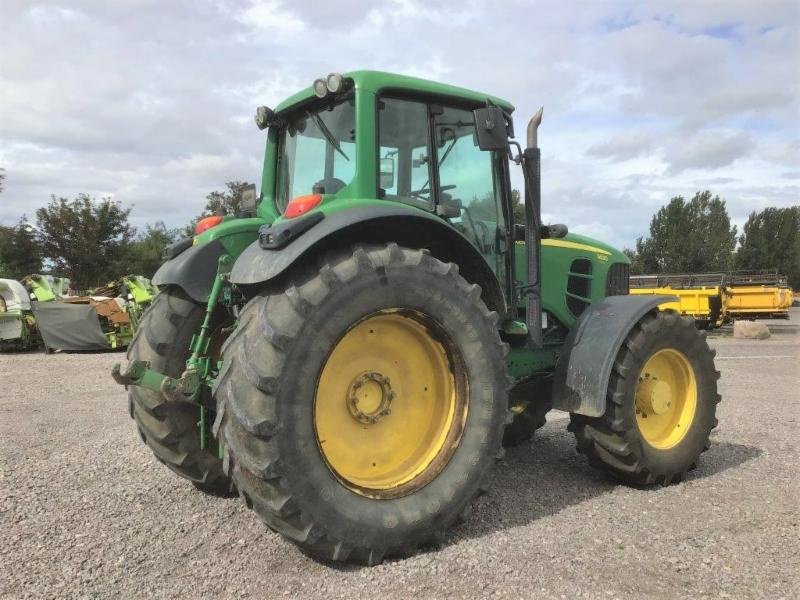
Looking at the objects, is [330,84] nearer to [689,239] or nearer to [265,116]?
[265,116]

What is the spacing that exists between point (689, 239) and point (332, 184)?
2068 inches

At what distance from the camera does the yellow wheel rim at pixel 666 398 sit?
423 centimetres

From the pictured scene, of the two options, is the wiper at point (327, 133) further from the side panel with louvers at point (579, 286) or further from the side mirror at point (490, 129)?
the side panel with louvers at point (579, 286)

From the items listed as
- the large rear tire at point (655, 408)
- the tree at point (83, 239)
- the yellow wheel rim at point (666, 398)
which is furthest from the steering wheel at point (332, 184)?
the tree at point (83, 239)

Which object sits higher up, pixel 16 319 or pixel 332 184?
pixel 332 184

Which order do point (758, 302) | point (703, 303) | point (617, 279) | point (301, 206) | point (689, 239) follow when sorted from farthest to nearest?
point (689, 239), point (758, 302), point (703, 303), point (617, 279), point (301, 206)

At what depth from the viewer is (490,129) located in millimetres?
3510

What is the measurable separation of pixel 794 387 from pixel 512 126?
649 cm

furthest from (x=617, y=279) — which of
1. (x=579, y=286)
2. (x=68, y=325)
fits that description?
(x=68, y=325)

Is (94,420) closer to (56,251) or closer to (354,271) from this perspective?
(354,271)

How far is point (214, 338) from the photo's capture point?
3922 mm

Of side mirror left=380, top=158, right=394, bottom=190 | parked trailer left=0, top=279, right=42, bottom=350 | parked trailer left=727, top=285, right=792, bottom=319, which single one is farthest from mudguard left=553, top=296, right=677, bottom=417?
parked trailer left=727, top=285, right=792, bottom=319

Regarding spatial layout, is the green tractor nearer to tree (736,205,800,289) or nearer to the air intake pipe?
the air intake pipe

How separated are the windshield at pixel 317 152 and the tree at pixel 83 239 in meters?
24.7
